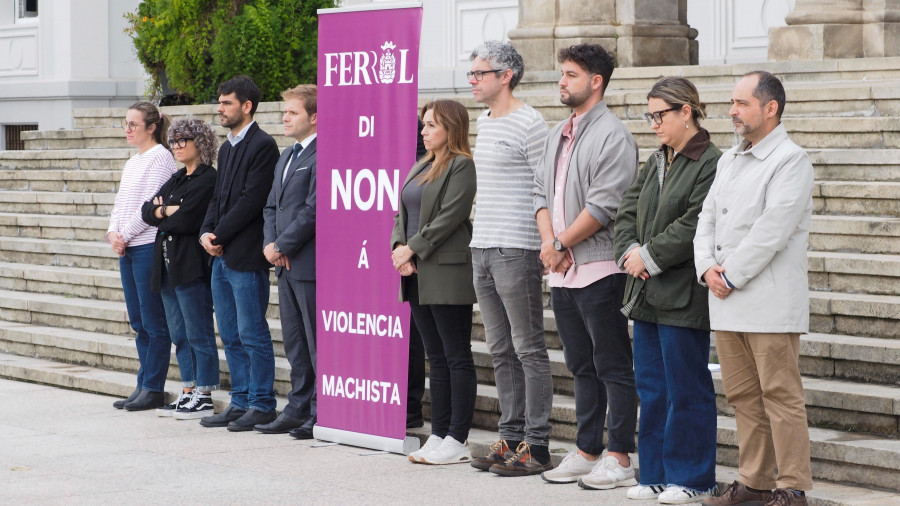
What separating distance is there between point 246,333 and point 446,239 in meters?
1.85

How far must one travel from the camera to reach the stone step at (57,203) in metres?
13.8

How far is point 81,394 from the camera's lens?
10.5m

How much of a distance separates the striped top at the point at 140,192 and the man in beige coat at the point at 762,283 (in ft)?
14.8

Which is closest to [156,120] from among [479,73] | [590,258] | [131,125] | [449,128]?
[131,125]

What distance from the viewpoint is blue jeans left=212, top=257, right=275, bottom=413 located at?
8.83m

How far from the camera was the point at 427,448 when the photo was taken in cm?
777

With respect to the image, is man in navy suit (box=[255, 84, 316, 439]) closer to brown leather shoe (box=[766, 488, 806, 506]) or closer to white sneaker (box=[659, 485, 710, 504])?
white sneaker (box=[659, 485, 710, 504])

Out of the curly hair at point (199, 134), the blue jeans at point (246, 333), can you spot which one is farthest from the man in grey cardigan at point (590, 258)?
the curly hair at point (199, 134)

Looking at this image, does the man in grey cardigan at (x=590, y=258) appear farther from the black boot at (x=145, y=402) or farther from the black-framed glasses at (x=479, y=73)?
the black boot at (x=145, y=402)

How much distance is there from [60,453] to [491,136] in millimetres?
3157

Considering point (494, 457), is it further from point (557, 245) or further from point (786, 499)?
point (786, 499)

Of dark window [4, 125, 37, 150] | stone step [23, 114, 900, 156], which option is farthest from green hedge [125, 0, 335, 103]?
dark window [4, 125, 37, 150]

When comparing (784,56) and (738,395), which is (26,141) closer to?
(784,56)

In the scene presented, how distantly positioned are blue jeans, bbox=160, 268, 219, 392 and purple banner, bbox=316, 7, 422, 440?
1212mm
